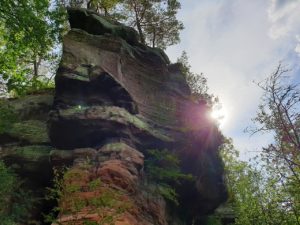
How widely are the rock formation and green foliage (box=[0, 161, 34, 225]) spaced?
1.66 m

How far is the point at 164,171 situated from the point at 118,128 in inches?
120

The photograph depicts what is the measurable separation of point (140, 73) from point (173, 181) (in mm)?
6759

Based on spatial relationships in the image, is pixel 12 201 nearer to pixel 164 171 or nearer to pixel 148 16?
pixel 164 171

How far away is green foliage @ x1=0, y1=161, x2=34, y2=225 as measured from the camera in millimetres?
14039

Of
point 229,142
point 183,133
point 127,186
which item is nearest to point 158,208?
point 127,186

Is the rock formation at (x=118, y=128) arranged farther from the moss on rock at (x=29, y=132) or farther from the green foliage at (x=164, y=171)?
the green foliage at (x=164, y=171)

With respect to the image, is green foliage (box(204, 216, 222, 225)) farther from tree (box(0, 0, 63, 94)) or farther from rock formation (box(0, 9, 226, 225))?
tree (box(0, 0, 63, 94))

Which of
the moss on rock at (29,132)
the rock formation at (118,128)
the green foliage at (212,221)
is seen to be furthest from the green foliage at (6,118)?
the green foliage at (212,221)

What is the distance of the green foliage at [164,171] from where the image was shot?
1652 cm

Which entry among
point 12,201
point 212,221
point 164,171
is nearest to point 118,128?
point 164,171

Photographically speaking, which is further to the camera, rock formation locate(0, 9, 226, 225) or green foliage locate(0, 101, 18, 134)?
green foliage locate(0, 101, 18, 134)

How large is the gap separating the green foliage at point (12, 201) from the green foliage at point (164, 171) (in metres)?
5.62

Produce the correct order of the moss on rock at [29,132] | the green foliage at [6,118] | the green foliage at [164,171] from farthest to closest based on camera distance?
1. the moss on rock at [29,132]
2. the green foliage at [6,118]
3. the green foliage at [164,171]

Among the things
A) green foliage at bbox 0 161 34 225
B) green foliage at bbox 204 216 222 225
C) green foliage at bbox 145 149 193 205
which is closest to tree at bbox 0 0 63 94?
green foliage at bbox 0 161 34 225
